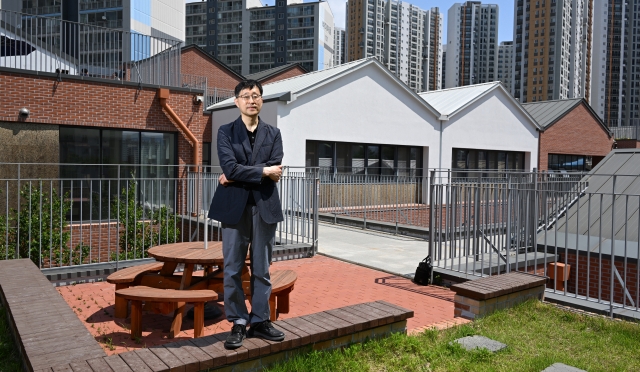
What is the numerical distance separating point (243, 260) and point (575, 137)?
28394 mm

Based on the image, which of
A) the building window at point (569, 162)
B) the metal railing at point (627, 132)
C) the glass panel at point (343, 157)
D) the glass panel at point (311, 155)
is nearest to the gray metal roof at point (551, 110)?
the building window at point (569, 162)

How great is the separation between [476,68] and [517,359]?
13796cm

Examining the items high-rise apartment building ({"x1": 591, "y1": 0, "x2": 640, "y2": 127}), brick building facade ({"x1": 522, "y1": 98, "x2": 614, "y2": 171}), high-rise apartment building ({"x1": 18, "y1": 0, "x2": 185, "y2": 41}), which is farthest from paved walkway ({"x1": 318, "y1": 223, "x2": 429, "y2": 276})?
high-rise apartment building ({"x1": 591, "y1": 0, "x2": 640, "y2": 127})

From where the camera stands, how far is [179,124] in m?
15.4

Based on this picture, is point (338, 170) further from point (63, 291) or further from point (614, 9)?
point (614, 9)

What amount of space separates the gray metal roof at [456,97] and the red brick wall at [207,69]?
1642cm

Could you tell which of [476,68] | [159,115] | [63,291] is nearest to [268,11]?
[476,68]

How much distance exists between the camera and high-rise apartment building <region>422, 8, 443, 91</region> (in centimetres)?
13262

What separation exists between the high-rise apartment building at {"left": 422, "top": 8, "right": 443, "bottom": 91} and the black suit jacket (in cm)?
13338

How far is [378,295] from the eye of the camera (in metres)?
7.12

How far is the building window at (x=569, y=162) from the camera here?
1105 inches

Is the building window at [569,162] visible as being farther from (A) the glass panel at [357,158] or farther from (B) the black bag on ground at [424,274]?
(B) the black bag on ground at [424,274]

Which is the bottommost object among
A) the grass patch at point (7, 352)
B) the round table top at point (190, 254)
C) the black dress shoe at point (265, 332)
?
the grass patch at point (7, 352)

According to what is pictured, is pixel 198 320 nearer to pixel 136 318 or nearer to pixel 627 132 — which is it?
pixel 136 318
